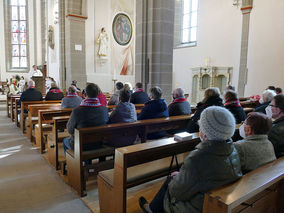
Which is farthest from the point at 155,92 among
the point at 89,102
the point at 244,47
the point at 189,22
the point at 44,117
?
the point at 189,22

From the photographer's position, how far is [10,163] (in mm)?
3947

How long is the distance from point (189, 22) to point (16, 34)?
12.7 metres

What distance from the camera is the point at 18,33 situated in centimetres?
1688

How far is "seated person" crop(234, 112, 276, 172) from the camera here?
175cm

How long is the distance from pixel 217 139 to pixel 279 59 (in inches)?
391

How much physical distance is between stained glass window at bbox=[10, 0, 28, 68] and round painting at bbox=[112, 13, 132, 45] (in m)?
8.68

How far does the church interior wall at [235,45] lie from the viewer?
9.63 metres

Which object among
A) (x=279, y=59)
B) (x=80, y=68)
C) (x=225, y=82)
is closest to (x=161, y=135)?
(x=80, y=68)

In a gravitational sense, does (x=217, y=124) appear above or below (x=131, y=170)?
above

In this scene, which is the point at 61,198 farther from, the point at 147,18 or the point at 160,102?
the point at 147,18

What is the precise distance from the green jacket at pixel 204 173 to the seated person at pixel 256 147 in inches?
11.4

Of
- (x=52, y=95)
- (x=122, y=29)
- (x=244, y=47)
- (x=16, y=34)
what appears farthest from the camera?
(x=16, y=34)

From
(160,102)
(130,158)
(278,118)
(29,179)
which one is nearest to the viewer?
(130,158)

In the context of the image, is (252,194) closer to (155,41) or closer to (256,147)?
(256,147)
